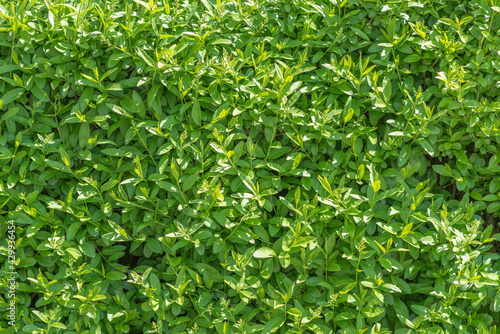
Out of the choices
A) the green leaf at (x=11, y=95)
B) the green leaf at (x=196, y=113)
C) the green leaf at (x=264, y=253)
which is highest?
the green leaf at (x=11, y=95)

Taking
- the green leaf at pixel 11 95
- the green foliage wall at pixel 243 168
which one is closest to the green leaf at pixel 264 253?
the green foliage wall at pixel 243 168

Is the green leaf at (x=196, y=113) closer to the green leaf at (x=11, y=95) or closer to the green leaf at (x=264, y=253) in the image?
the green leaf at (x=264, y=253)

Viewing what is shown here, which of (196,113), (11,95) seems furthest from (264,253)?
(11,95)

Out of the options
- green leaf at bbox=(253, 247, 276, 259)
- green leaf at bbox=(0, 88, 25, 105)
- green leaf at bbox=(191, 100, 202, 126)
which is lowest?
green leaf at bbox=(253, 247, 276, 259)

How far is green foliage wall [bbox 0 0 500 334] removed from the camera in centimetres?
240

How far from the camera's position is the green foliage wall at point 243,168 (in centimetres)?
240

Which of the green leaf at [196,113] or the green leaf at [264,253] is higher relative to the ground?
the green leaf at [196,113]

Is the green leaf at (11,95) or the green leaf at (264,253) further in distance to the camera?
the green leaf at (11,95)

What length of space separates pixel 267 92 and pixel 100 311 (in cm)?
143

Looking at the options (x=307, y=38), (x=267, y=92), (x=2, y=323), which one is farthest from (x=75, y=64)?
(x=2, y=323)

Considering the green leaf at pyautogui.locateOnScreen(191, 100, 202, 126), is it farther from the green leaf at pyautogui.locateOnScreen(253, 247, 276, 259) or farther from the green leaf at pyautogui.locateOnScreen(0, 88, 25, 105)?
the green leaf at pyautogui.locateOnScreen(0, 88, 25, 105)

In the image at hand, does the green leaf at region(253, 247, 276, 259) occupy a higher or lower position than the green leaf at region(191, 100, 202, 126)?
lower

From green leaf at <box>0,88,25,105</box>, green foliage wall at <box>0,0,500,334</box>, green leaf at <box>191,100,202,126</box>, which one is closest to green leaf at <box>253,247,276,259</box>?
green foliage wall at <box>0,0,500,334</box>

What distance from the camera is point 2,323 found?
2.50 metres
